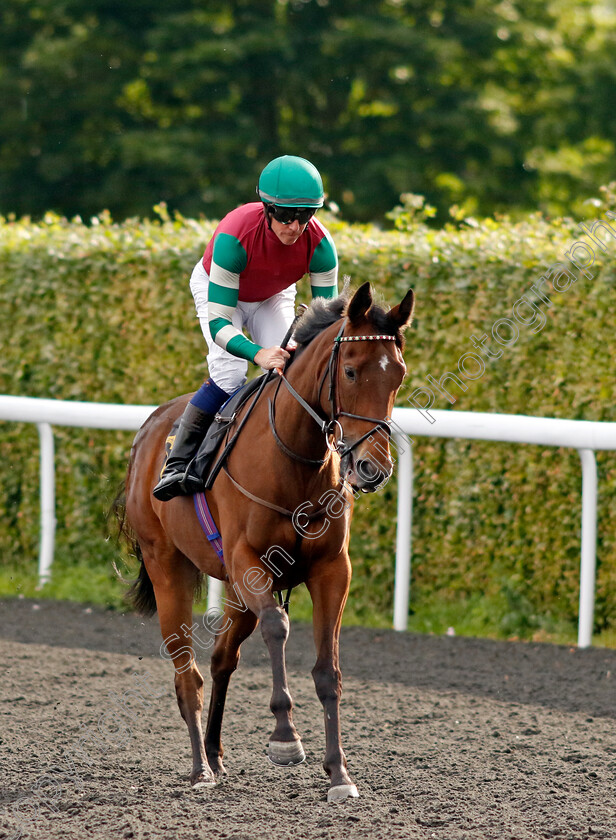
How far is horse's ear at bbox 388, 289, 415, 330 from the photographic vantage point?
150 inches

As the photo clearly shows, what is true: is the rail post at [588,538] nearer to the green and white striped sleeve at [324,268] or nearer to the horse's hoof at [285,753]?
the green and white striped sleeve at [324,268]

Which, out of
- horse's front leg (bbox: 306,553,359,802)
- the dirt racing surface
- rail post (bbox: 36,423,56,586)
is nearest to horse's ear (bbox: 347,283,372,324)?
horse's front leg (bbox: 306,553,359,802)

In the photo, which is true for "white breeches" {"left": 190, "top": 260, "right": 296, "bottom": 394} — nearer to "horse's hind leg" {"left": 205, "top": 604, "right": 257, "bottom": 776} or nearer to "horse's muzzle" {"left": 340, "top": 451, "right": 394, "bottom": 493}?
"horse's hind leg" {"left": 205, "top": 604, "right": 257, "bottom": 776}

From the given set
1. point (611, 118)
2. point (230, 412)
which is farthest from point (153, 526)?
point (611, 118)

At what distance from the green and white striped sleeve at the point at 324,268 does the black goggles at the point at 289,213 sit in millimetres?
244

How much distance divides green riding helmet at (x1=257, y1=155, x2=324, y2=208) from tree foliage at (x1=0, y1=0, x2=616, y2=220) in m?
13.4

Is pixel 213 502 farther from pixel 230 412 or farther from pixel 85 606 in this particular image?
pixel 85 606

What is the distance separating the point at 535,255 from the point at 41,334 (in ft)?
12.4

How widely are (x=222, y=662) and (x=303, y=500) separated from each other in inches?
41.1

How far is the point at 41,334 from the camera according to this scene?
8.40m

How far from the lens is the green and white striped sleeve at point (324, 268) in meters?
4.46

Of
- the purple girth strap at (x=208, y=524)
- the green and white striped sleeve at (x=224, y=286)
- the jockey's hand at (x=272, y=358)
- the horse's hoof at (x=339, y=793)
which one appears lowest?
the horse's hoof at (x=339, y=793)

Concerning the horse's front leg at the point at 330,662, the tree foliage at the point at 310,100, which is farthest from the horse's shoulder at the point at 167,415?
the tree foliage at the point at 310,100

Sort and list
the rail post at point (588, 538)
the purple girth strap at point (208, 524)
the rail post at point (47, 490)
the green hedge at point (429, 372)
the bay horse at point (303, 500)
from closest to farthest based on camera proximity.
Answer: the bay horse at point (303, 500)
the purple girth strap at point (208, 524)
the rail post at point (588, 538)
the green hedge at point (429, 372)
the rail post at point (47, 490)
